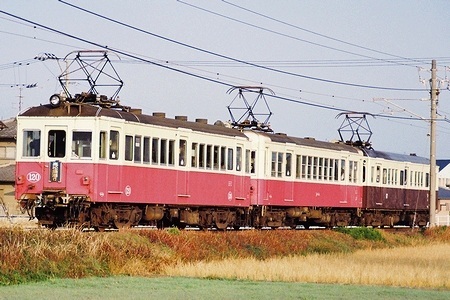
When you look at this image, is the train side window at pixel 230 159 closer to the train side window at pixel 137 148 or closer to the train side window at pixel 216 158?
the train side window at pixel 216 158

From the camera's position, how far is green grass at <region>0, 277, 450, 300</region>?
20.6 meters

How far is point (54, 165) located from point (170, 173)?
485 cm

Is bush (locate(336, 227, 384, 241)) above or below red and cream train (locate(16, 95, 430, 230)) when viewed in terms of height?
below

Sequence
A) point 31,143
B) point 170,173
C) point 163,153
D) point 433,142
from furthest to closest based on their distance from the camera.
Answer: point 433,142, point 170,173, point 163,153, point 31,143

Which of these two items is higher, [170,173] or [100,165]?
[100,165]

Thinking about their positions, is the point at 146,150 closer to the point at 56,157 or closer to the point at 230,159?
the point at 56,157

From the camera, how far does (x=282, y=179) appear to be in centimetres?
4453

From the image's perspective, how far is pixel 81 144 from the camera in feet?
104

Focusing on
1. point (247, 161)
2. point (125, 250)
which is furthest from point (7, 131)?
point (125, 250)

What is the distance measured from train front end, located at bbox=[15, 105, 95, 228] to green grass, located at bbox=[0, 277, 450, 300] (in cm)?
763

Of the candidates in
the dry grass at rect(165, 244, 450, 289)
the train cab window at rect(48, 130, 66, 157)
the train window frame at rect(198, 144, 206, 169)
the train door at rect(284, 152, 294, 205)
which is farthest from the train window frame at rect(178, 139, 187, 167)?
the train door at rect(284, 152, 294, 205)

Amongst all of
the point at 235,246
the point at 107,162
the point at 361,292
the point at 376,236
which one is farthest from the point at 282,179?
the point at 361,292

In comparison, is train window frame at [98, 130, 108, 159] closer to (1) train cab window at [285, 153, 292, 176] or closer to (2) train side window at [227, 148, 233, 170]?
(2) train side window at [227, 148, 233, 170]

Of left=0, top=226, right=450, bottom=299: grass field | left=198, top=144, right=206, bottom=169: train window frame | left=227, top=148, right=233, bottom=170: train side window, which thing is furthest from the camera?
left=227, top=148, right=233, bottom=170: train side window
